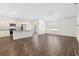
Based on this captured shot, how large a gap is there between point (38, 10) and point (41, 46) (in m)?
0.62

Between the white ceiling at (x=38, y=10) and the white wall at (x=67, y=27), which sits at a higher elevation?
the white ceiling at (x=38, y=10)

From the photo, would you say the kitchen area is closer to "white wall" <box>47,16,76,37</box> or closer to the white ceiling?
the white ceiling

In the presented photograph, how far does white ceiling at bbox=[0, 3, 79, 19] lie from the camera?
1933 mm

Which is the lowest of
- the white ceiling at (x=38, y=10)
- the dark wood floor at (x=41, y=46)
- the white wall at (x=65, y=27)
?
the dark wood floor at (x=41, y=46)

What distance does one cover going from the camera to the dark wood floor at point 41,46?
193 centimetres

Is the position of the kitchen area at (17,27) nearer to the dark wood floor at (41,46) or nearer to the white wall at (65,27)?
the dark wood floor at (41,46)

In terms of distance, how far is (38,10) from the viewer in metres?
2.01

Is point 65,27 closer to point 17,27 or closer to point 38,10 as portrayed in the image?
point 38,10

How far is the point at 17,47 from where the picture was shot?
1944 millimetres

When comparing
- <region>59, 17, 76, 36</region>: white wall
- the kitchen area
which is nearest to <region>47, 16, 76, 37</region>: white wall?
<region>59, 17, 76, 36</region>: white wall

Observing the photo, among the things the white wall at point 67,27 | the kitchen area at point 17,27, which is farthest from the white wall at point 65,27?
the kitchen area at point 17,27

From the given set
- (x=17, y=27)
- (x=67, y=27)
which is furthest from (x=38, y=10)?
(x=67, y=27)

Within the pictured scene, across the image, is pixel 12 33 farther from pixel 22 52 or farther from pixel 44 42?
pixel 44 42

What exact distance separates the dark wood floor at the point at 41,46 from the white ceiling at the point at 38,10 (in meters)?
0.36
